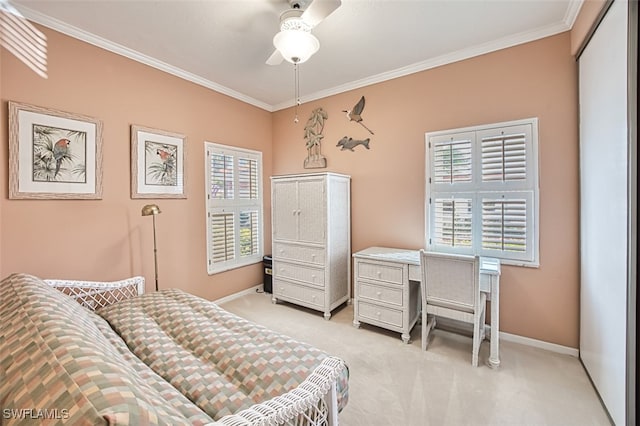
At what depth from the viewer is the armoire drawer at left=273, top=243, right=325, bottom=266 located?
127 inches

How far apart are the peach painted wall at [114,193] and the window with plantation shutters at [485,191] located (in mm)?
2678

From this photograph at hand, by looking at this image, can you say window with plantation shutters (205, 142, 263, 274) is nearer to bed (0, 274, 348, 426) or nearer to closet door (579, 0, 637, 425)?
bed (0, 274, 348, 426)

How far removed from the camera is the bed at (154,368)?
707 mm

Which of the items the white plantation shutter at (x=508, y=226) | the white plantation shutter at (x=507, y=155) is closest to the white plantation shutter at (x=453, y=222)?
the white plantation shutter at (x=508, y=226)

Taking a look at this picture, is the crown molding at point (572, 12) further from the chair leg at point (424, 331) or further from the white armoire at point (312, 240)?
the chair leg at point (424, 331)

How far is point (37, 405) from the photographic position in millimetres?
691

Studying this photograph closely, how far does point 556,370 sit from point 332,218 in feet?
7.69

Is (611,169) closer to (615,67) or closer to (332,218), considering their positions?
(615,67)

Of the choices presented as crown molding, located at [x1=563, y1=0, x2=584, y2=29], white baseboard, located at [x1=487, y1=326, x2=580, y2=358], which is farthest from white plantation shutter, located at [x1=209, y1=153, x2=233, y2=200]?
crown molding, located at [x1=563, y1=0, x2=584, y2=29]

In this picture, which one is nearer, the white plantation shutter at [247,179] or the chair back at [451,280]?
the chair back at [451,280]

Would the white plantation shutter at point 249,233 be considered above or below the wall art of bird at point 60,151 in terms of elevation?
below

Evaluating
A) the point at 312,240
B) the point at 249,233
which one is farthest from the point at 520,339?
the point at 249,233

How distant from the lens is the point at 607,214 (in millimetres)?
1751

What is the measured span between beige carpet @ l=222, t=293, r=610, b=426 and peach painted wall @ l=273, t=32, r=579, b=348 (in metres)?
0.44
